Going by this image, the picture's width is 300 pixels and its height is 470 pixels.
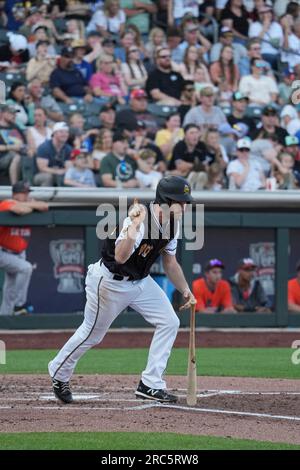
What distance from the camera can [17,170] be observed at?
46.7 feet

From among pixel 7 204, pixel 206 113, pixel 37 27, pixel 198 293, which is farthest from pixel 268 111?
pixel 7 204

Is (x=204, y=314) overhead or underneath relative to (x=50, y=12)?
underneath

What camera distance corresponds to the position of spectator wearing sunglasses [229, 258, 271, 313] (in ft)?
48.7

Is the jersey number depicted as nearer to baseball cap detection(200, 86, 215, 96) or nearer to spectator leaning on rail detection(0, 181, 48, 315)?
spectator leaning on rail detection(0, 181, 48, 315)

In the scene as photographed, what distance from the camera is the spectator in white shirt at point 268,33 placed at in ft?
59.5

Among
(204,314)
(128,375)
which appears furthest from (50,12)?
(128,375)

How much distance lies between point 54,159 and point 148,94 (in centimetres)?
270

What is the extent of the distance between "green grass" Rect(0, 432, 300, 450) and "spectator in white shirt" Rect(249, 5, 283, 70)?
12833 mm

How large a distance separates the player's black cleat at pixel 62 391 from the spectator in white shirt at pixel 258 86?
10.1m

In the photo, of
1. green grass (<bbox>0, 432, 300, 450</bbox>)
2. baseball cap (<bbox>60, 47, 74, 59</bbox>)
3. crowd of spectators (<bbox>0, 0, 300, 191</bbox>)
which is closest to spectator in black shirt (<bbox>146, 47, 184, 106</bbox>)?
crowd of spectators (<bbox>0, 0, 300, 191</bbox>)

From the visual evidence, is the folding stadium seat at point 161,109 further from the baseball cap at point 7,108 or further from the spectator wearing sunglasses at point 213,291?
the spectator wearing sunglasses at point 213,291
